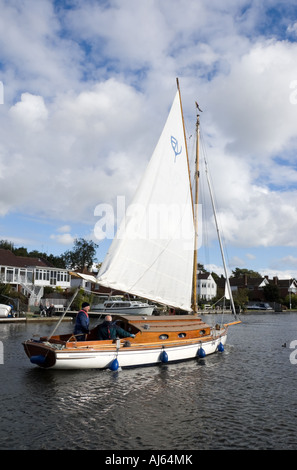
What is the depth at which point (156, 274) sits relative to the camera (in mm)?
21266

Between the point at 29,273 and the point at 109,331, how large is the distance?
54.7m

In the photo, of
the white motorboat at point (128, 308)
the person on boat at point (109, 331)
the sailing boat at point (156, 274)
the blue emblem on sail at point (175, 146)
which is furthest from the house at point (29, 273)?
the person on boat at point (109, 331)

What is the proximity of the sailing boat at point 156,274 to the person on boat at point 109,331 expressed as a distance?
1.12 feet

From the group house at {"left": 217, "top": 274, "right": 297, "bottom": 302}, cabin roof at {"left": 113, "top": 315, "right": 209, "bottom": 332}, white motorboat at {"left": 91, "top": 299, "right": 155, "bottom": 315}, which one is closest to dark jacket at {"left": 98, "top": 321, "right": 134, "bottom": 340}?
cabin roof at {"left": 113, "top": 315, "right": 209, "bottom": 332}

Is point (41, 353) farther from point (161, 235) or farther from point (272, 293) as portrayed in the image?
point (272, 293)

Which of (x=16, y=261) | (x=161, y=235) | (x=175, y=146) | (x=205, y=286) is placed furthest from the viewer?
(x=205, y=286)

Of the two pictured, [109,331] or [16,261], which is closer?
[109,331]

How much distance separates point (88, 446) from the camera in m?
10.1

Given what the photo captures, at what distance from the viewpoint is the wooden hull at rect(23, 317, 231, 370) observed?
1706cm

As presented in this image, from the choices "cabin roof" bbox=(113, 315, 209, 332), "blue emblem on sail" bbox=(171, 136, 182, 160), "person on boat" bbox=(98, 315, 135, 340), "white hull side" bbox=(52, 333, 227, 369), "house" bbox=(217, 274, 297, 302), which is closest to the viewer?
"white hull side" bbox=(52, 333, 227, 369)

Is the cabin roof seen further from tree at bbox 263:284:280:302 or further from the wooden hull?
tree at bbox 263:284:280:302

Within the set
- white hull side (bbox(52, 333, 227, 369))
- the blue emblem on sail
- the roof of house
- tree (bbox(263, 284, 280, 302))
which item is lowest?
white hull side (bbox(52, 333, 227, 369))

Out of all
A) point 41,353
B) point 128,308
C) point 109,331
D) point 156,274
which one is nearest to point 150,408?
point 109,331

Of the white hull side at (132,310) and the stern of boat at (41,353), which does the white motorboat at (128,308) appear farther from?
the stern of boat at (41,353)
